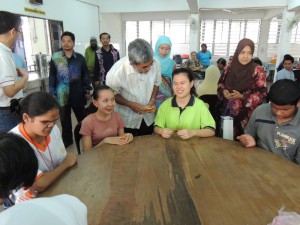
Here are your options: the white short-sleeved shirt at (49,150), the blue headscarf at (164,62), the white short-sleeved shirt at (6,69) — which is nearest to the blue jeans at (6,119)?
the white short-sleeved shirt at (6,69)

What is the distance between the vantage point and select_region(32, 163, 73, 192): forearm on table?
1108mm

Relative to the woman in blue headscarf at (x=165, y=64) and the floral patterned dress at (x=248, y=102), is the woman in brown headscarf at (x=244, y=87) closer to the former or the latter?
the floral patterned dress at (x=248, y=102)

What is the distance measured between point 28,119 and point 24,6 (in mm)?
4100

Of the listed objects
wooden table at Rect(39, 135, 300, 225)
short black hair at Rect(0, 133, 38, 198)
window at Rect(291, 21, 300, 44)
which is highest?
window at Rect(291, 21, 300, 44)

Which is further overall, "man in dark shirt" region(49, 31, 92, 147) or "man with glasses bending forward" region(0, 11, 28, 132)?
"man in dark shirt" region(49, 31, 92, 147)

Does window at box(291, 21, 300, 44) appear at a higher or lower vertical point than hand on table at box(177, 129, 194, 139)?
higher

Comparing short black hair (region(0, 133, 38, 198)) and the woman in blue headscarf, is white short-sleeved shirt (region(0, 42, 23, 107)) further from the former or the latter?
Result: the woman in blue headscarf

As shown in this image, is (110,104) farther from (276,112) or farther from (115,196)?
(276,112)

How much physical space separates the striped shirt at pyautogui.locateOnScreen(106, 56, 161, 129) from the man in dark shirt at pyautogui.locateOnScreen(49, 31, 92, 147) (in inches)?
47.3

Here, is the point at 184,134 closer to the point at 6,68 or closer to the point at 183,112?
the point at 183,112

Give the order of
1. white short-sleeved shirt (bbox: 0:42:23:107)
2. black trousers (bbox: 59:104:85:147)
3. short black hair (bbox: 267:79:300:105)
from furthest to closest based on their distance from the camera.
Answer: black trousers (bbox: 59:104:85:147) → white short-sleeved shirt (bbox: 0:42:23:107) → short black hair (bbox: 267:79:300:105)

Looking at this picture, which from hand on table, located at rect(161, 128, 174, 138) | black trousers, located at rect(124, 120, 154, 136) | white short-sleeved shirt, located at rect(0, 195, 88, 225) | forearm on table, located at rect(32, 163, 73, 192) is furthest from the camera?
black trousers, located at rect(124, 120, 154, 136)

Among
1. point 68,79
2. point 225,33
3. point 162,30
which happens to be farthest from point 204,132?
point 225,33

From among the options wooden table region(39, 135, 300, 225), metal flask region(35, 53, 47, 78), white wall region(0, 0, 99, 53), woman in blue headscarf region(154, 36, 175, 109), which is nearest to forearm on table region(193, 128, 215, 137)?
wooden table region(39, 135, 300, 225)
